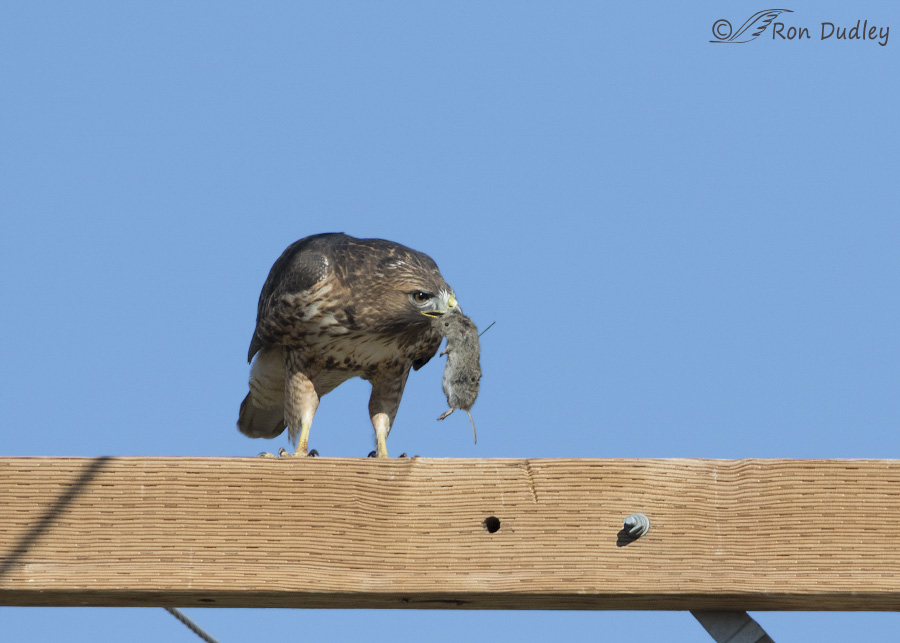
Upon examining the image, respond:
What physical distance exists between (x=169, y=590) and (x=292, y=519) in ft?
0.78

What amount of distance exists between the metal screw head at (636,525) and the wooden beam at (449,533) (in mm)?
20

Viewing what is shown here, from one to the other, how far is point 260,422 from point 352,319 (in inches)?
47.1

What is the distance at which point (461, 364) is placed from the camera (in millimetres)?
3348

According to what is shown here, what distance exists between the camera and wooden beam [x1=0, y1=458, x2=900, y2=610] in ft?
6.52

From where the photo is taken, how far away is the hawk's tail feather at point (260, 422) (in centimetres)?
577

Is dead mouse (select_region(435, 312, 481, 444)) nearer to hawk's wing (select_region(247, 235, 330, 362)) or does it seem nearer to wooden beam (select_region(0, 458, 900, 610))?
wooden beam (select_region(0, 458, 900, 610))

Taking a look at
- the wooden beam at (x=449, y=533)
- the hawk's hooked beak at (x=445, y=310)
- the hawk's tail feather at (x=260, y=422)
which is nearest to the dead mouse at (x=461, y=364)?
the wooden beam at (x=449, y=533)

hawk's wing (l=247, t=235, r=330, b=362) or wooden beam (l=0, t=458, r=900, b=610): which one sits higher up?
hawk's wing (l=247, t=235, r=330, b=362)

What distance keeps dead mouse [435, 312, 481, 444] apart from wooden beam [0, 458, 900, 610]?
803mm

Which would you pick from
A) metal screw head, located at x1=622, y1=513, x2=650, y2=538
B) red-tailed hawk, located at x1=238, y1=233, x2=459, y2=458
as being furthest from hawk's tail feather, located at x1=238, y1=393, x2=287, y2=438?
metal screw head, located at x1=622, y1=513, x2=650, y2=538

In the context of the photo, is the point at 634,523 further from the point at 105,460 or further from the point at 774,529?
the point at 105,460

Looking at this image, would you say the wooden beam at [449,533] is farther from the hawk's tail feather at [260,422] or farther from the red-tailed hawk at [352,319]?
the hawk's tail feather at [260,422]

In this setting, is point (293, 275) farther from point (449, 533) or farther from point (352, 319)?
point (449, 533)

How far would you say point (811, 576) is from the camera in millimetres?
1958
